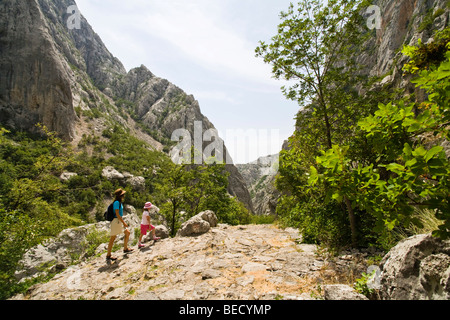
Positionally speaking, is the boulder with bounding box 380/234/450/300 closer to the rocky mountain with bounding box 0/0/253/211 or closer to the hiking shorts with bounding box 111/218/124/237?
the hiking shorts with bounding box 111/218/124/237

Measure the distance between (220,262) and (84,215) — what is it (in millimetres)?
34420

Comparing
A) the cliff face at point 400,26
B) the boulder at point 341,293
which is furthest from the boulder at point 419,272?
the cliff face at point 400,26

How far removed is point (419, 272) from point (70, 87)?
62546mm

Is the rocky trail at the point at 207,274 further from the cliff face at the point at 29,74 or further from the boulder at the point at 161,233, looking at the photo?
the cliff face at the point at 29,74

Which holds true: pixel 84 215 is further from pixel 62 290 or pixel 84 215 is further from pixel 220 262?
pixel 220 262

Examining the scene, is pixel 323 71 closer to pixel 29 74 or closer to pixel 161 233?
pixel 161 233

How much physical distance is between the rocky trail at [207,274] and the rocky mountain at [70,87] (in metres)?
48.8

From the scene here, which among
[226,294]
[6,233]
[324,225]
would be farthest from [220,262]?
[6,233]

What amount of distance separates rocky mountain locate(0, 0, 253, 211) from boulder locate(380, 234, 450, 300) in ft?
181

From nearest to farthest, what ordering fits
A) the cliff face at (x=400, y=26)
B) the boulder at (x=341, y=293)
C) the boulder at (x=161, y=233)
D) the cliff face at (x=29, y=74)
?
the boulder at (x=341, y=293), the boulder at (x=161, y=233), the cliff face at (x=400, y=26), the cliff face at (x=29, y=74)

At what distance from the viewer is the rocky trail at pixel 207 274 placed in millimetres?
3934

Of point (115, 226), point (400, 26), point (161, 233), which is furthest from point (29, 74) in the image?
point (400, 26)

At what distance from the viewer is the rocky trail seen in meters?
3.93

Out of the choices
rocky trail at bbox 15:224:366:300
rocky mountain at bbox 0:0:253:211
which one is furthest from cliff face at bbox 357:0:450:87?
rocky mountain at bbox 0:0:253:211
